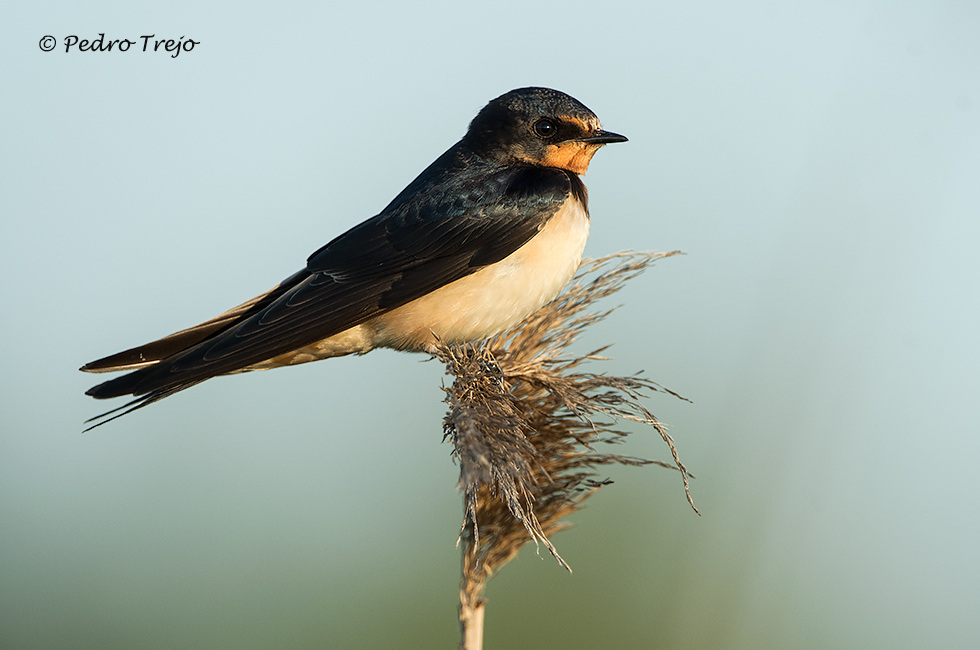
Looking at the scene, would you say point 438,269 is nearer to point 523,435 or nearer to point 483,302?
point 483,302

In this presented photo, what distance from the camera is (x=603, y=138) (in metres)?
2.70

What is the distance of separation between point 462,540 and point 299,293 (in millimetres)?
1101

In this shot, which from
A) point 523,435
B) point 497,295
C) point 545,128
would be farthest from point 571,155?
point 523,435

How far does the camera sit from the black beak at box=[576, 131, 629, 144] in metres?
2.67

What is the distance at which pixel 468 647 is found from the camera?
1.68 meters

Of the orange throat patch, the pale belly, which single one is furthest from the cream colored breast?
the orange throat patch

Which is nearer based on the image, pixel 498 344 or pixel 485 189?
pixel 498 344

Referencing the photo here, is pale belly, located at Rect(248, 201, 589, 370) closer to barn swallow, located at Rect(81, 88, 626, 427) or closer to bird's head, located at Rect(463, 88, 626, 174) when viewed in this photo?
barn swallow, located at Rect(81, 88, 626, 427)

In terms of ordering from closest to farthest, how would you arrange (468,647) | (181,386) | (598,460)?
(468,647), (598,460), (181,386)

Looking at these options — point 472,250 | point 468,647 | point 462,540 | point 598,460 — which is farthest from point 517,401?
point 472,250

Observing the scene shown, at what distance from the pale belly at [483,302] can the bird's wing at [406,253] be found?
0.04m

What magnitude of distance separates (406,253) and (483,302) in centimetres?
31

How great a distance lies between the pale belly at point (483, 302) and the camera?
250 centimetres

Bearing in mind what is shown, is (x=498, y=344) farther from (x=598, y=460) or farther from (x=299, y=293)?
(x=299, y=293)
